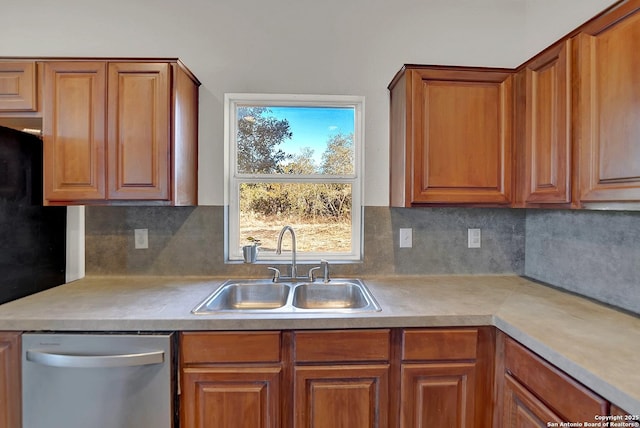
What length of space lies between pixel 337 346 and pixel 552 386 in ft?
2.46

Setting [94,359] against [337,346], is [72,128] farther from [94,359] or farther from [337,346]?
[337,346]

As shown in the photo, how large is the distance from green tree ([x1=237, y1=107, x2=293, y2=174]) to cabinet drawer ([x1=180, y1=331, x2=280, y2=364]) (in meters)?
1.08

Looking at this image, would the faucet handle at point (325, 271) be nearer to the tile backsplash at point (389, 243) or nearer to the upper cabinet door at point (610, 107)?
the tile backsplash at point (389, 243)

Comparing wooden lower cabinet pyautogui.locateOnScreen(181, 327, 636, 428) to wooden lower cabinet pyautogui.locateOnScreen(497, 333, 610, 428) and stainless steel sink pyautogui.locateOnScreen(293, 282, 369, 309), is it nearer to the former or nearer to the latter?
wooden lower cabinet pyautogui.locateOnScreen(497, 333, 610, 428)

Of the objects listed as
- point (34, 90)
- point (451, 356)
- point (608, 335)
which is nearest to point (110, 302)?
point (34, 90)

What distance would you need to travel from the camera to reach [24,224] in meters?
1.53

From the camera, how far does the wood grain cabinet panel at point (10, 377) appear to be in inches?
48.1

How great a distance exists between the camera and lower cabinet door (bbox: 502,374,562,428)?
1.01m

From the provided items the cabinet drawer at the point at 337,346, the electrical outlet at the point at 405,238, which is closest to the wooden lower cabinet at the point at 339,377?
the cabinet drawer at the point at 337,346

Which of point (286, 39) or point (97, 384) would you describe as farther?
point (286, 39)

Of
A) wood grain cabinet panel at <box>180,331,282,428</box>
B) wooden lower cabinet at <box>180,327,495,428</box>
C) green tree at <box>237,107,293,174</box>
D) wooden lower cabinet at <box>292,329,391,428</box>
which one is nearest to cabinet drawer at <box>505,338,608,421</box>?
wooden lower cabinet at <box>180,327,495,428</box>

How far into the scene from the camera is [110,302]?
1.44m

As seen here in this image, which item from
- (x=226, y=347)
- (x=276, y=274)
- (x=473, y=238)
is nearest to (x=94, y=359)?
(x=226, y=347)

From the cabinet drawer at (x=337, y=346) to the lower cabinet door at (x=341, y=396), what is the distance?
0.04 m
